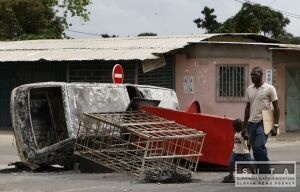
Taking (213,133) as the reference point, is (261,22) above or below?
above

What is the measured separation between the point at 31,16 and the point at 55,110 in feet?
104

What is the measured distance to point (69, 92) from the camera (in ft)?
40.1

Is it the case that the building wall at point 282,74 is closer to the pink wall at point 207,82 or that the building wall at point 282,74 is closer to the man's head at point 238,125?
the pink wall at point 207,82

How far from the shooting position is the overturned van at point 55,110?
11961 mm

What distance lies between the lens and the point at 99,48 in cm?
2494

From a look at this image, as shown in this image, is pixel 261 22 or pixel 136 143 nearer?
pixel 136 143

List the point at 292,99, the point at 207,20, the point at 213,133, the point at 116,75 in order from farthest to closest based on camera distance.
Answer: the point at 207,20 < the point at 292,99 < the point at 116,75 < the point at 213,133

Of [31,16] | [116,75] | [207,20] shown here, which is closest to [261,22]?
[207,20]

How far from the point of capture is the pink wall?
906 inches

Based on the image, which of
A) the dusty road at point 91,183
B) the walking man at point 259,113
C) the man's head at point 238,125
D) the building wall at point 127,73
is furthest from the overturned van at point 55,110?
the building wall at point 127,73

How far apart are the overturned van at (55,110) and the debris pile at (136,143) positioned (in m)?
0.45

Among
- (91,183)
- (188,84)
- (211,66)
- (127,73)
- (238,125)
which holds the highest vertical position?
(211,66)

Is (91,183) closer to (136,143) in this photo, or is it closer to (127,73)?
(136,143)

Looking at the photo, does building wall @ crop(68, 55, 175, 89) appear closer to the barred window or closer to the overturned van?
the barred window
